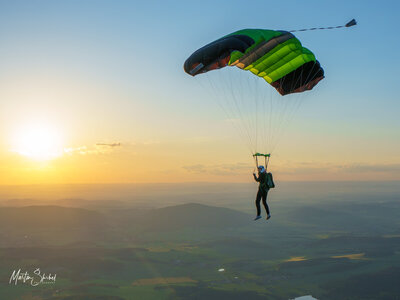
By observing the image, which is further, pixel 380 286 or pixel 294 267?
pixel 294 267

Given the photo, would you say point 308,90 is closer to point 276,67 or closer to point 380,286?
point 276,67

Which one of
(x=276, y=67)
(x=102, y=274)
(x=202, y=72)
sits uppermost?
(x=276, y=67)

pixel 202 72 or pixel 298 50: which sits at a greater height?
pixel 298 50

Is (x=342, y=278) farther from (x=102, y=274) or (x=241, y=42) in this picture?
(x=241, y=42)

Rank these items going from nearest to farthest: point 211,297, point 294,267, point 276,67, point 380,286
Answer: point 276,67 → point 211,297 → point 380,286 → point 294,267

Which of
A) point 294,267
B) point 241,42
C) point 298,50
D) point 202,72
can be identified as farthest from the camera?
point 294,267

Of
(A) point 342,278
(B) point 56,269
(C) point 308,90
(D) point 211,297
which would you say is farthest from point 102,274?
(C) point 308,90
